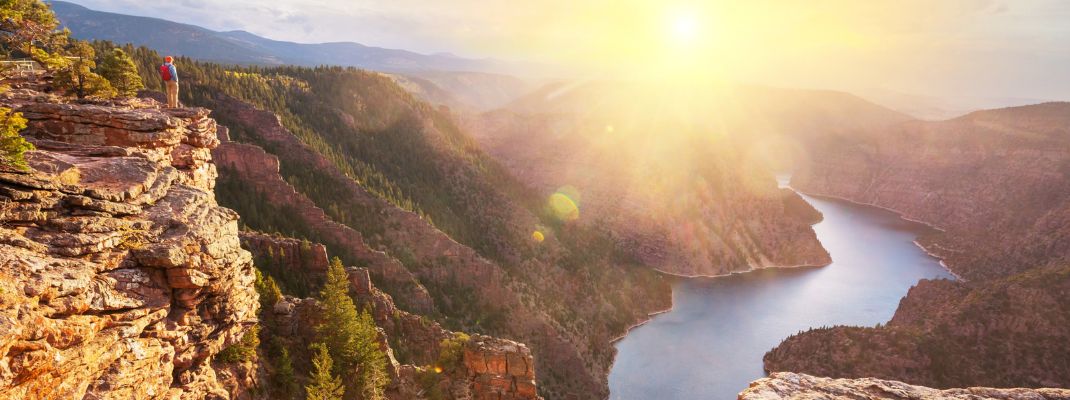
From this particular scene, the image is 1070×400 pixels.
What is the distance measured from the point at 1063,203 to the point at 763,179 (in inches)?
2663

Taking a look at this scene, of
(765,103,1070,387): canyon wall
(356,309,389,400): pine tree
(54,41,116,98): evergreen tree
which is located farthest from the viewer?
(765,103,1070,387): canyon wall

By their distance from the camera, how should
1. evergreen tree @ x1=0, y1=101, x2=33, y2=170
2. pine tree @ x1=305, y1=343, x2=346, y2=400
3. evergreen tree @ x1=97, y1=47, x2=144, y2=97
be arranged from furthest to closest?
evergreen tree @ x1=97, y1=47, x2=144, y2=97 → pine tree @ x1=305, y1=343, x2=346, y2=400 → evergreen tree @ x1=0, y1=101, x2=33, y2=170

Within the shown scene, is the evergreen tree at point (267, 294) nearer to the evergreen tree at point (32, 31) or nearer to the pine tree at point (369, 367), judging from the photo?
the pine tree at point (369, 367)

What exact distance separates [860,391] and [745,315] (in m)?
91.0

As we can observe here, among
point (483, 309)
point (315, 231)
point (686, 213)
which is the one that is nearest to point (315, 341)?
point (315, 231)

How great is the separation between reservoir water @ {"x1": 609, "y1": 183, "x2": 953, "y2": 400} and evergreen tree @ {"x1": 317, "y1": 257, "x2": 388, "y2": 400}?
47.0 m

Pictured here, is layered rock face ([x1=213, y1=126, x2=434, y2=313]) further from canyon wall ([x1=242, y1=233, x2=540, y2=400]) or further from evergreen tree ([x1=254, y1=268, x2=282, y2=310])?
evergreen tree ([x1=254, y1=268, x2=282, y2=310])

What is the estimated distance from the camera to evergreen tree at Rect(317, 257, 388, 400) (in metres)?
26.6

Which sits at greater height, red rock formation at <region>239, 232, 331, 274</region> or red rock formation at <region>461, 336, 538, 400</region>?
red rock formation at <region>239, 232, 331, 274</region>

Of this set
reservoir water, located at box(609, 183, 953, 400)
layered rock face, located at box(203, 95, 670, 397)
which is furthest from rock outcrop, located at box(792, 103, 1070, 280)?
layered rock face, located at box(203, 95, 670, 397)

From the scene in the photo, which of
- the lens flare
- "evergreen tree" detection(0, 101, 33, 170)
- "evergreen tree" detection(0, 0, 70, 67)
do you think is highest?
"evergreen tree" detection(0, 0, 70, 67)

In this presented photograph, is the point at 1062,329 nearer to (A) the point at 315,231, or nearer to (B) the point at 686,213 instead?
(B) the point at 686,213

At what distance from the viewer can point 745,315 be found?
95000 millimetres

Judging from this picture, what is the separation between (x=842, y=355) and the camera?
60.6m
